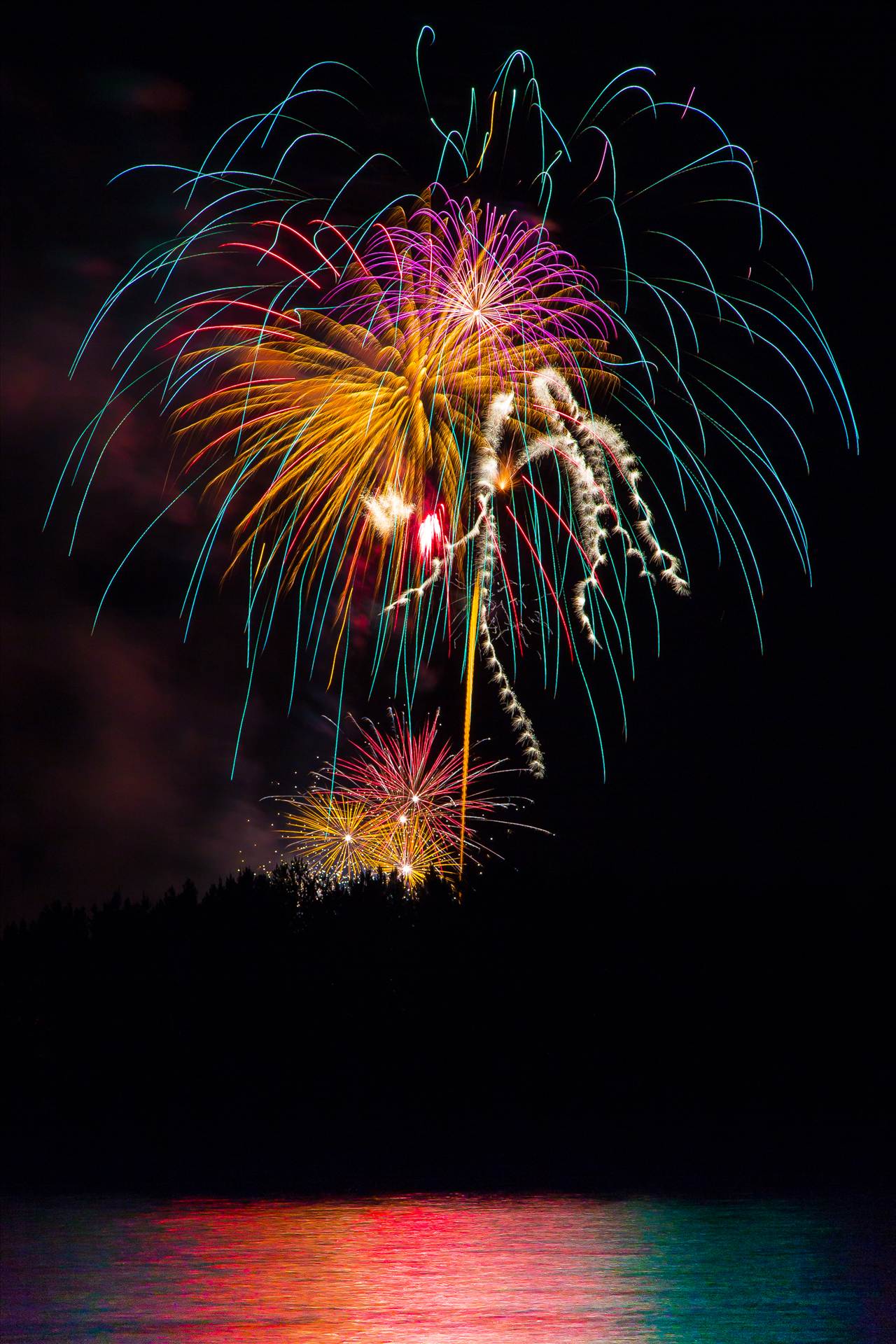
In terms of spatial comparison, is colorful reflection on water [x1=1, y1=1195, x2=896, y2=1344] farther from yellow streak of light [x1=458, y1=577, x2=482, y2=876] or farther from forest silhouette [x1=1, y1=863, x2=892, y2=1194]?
yellow streak of light [x1=458, y1=577, x2=482, y2=876]

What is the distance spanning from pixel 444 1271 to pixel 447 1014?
7.44 meters

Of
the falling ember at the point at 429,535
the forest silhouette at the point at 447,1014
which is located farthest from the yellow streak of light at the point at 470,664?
the forest silhouette at the point at 447,1014

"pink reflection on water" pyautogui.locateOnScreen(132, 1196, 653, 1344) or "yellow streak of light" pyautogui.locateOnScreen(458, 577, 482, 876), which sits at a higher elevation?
"yellow streak of light" pyautogui.locateOnScreen(458, 577, 482, 876)

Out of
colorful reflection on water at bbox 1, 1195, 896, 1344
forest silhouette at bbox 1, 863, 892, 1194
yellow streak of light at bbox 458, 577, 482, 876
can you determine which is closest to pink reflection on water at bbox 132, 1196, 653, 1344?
colorful reflection on water at bbox 1, 1195, 896, 1344

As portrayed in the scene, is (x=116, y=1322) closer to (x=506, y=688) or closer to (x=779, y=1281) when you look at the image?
(x=779, y=1281)

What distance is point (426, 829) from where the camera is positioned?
26422 mm

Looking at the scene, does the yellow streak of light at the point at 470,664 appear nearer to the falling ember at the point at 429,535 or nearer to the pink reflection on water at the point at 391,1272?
the falling ember at the point at 429,535

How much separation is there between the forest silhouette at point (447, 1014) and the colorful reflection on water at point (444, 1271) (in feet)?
13.6

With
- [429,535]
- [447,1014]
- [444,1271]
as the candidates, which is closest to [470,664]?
[429,535]

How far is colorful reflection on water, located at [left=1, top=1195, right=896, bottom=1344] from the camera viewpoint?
25.9ft

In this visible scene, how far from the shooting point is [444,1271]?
9.23 m

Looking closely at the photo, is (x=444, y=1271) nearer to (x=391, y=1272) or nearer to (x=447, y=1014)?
(x=391, y=1272)

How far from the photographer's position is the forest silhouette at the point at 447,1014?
16188mm

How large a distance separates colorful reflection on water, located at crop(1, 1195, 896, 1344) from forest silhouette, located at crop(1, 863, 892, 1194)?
13.6 ft
